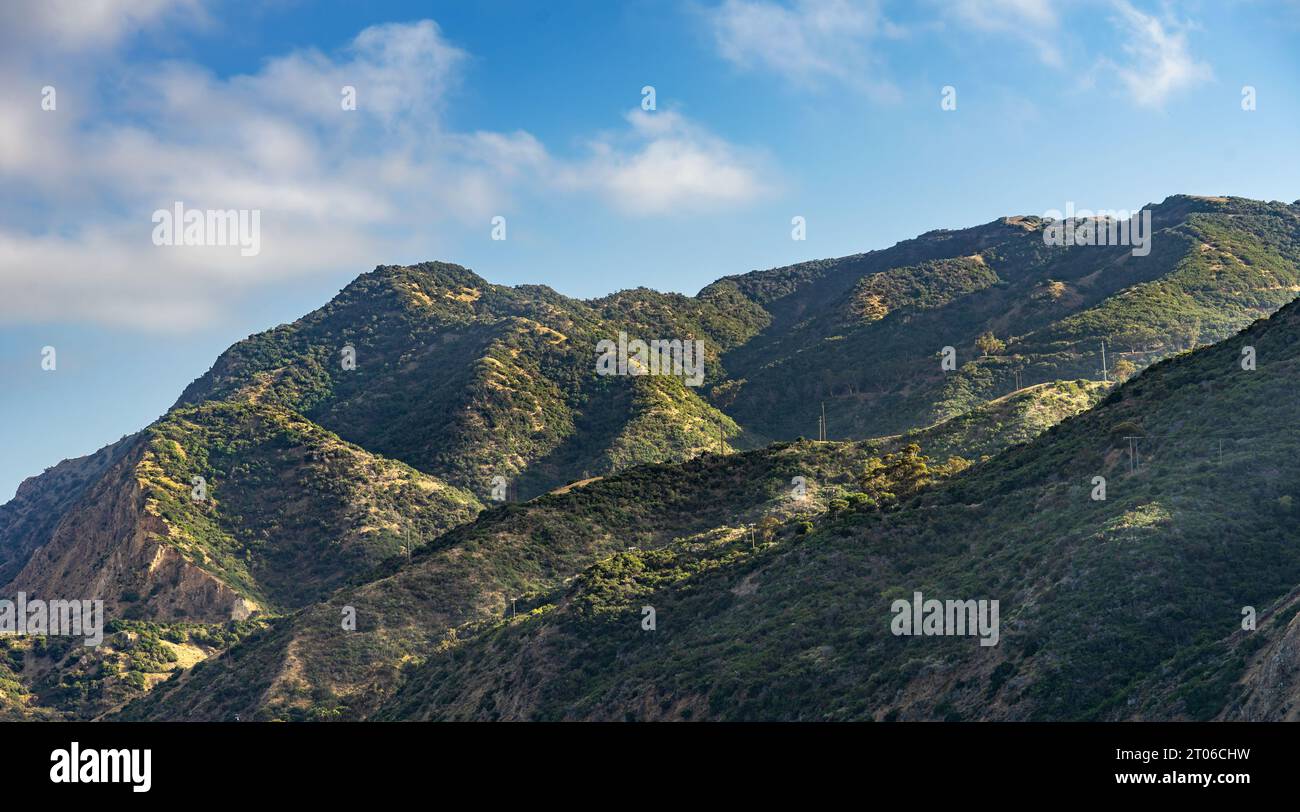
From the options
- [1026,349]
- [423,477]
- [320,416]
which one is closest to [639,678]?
[423,477]

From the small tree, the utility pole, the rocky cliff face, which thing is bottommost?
the rocky cliff face

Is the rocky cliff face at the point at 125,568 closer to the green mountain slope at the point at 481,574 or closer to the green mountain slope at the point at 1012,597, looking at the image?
the green mountain slope at the point at 481,574

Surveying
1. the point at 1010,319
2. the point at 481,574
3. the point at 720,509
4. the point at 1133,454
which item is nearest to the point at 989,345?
the point at 1010,319

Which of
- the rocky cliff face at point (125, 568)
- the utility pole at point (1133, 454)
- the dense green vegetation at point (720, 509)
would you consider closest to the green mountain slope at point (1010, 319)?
the dense green vegetation at point (720, 509)

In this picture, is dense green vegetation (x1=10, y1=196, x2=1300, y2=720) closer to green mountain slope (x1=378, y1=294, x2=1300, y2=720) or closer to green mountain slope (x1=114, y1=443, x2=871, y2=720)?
green mountain slope (x1=378, y1=294, x2=1300, y2=720)

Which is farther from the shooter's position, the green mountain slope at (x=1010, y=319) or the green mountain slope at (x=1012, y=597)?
the green mountain slope at (x=1010, y=319)

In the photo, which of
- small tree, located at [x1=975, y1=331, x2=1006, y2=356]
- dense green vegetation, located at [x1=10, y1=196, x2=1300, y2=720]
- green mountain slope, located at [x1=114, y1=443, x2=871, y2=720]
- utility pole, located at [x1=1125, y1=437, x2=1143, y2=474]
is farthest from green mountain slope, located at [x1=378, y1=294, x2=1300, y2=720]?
small tree, located at [x1=975, y1=331, x2=1006, y2=356]

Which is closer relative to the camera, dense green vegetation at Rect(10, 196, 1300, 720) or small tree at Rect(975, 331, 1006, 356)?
dense green vegetation at Rect(10, 196, 1300, 720)

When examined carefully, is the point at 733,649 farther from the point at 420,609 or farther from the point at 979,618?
the point at 420,609
